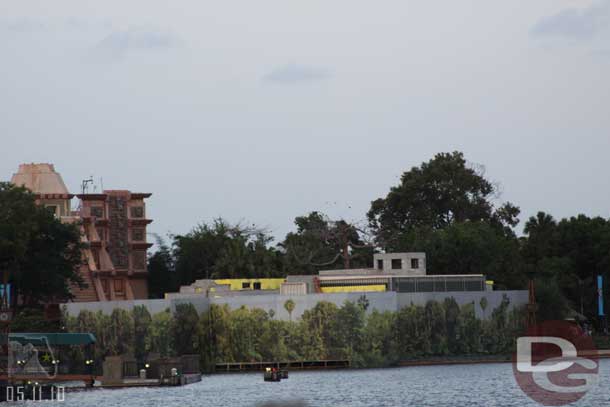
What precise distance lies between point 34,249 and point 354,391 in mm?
59254

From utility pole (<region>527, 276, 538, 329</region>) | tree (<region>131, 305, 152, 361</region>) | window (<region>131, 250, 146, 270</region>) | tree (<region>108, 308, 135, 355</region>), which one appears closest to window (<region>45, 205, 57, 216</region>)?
window (<region>131, 250, 146, 270</region>)

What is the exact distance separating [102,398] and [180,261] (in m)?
85.3

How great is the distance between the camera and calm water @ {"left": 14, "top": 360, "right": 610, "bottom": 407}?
310 feet

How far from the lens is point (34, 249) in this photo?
157 meters

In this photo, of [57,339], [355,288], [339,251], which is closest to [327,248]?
[339,251]

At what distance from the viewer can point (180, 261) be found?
18675 centimetres

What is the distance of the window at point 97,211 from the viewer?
174 metres

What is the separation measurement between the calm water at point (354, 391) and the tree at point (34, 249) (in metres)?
27.9

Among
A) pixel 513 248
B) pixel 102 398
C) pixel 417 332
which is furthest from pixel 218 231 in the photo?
pixel 102 398

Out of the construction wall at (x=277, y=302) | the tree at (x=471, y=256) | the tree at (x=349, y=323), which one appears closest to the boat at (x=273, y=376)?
the tree at (x=349, y=323)

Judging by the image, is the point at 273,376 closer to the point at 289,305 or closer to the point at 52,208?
the point at 289,305

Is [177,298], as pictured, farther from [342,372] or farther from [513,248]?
[513,248]

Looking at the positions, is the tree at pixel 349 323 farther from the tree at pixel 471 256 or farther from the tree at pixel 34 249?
the tree at pixel 34 249

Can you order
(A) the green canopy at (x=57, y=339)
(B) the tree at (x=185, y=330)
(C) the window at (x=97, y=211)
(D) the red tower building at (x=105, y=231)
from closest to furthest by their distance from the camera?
(A) the green canopy at (x=57, y=339), (B) the tree at (x=185, y=330), (D) the red tower building at (x=105, y=231), (C) the window at (x=97, y=211)
